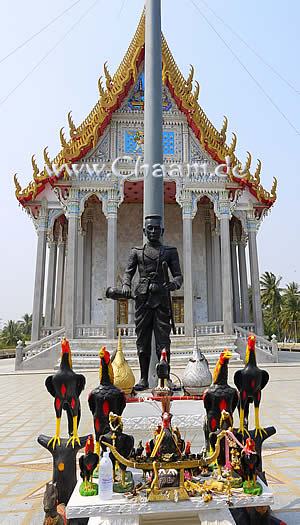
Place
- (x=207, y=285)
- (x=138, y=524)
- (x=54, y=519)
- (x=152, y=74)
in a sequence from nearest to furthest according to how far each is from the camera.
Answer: (x=138, y=524), (x=54, y=519), (x=152, y=74), (x=207, y=285)

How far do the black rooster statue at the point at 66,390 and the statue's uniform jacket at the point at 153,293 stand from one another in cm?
191

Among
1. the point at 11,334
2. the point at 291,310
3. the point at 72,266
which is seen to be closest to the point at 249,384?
the point at 72,266

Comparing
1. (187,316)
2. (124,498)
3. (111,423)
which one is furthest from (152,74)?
(187,316)

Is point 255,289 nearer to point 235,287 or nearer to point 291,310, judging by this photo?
point 235,287

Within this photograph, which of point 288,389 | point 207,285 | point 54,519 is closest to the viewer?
point 54,519

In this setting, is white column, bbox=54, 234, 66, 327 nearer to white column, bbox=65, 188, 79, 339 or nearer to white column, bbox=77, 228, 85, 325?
white column, bbox=77, 228, 85, 325

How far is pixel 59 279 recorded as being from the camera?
20297mm

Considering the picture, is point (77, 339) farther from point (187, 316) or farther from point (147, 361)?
point (147, 361)

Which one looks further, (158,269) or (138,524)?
(158,269)

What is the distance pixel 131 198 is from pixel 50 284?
557cm

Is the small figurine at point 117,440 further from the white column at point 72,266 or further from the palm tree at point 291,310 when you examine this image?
the palm tree at point 291,310

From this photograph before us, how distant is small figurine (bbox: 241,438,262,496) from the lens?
2.20 m

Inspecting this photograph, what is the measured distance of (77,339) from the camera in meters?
15.1

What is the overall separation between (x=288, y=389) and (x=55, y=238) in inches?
559
